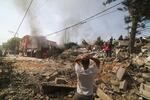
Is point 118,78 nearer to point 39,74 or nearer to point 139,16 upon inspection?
point 39,74

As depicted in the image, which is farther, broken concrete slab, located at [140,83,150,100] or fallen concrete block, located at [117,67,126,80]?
fallen concrete block, located at [117,67,126,80]

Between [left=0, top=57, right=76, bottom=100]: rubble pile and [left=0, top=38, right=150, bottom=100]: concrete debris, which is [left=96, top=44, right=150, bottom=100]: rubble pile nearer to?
[left=0, top=38, right=150, bottom=100]: concrete debris

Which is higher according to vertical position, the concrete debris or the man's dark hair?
the man's dark hair

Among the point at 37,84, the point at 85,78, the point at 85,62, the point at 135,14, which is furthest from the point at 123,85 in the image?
the point at 135,14

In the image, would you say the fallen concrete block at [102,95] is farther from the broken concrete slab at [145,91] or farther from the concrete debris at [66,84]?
the broken concrete slab at [145,91]

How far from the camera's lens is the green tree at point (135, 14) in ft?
76.2

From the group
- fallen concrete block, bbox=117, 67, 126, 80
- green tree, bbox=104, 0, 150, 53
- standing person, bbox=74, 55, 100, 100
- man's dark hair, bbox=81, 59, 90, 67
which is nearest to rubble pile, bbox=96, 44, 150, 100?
fallen concrete block, bbox=117, 67, 126, 80

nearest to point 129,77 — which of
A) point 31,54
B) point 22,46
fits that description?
point 31,54

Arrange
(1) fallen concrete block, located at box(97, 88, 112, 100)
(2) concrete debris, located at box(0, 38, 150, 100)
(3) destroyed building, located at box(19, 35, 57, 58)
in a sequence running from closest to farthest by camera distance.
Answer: (1) fallen concrete block, located at box(97, 88, 112, 100), (2) concrete debris, located at box(0, 38, 150, 100), (3) destroyed building, located at box(19, 35, 57, 58)

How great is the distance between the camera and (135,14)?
78.7ft

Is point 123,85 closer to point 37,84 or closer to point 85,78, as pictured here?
point 37,84

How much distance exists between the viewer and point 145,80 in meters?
11.7

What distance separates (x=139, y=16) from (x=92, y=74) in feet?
62.2

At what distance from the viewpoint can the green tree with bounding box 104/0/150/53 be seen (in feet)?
76.2
